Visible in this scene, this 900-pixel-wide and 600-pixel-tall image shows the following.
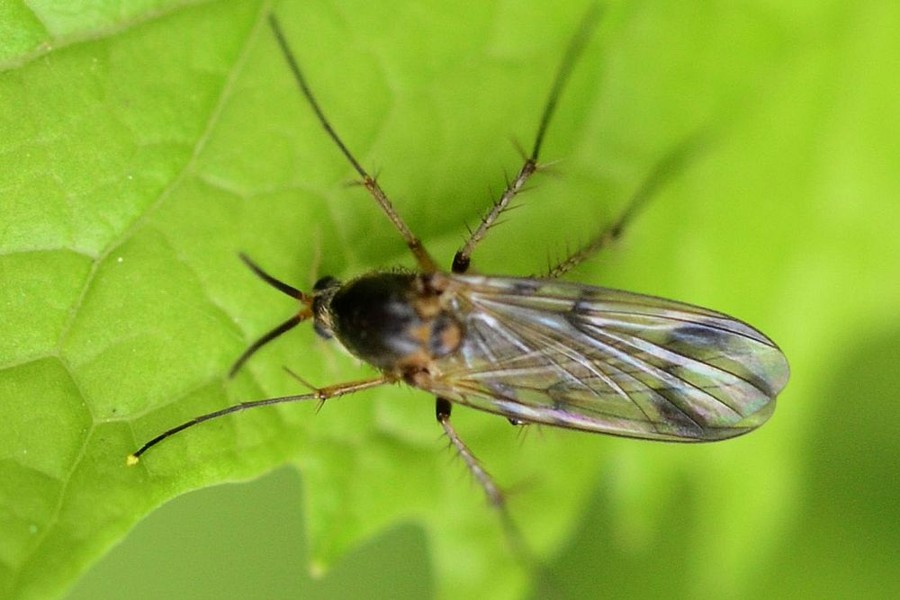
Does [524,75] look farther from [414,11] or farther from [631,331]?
[631,331]

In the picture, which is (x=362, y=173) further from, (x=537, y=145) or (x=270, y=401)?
(x=270, y=401)

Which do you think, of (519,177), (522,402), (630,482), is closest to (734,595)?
(630,482)

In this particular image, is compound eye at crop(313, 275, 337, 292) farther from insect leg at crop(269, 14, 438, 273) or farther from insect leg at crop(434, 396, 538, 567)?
insect leg at crop(434, 396, 538, 567)

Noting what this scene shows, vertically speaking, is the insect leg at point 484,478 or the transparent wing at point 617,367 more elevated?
the transparent wing at point 617,367

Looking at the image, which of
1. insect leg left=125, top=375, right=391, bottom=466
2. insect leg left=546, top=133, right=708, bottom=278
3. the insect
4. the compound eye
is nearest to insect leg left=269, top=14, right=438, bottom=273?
the insect

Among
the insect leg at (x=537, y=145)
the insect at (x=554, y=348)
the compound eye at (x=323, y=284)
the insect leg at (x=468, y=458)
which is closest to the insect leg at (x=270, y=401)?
the insect at (x=554, y=348)

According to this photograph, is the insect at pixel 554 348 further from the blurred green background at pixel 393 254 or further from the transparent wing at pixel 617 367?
the blurred green background at pixel 393 254
